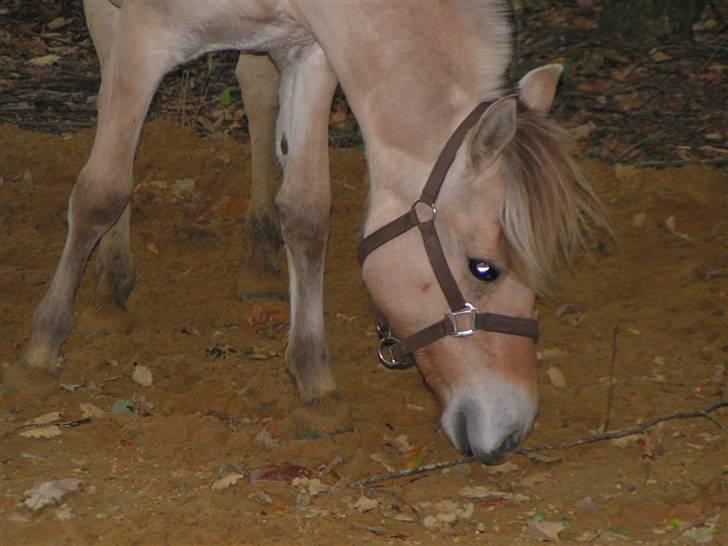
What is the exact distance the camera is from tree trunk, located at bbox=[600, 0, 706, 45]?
778cm

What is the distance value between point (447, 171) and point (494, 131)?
223 millimetres

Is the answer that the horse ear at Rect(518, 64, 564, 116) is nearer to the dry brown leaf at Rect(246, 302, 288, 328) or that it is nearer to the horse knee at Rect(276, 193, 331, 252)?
the horse knee at Rect(276, 193, 331, 252)

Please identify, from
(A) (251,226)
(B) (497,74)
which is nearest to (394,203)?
(B) (497,74)

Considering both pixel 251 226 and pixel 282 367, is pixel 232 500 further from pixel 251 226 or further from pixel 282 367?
pixel 251 226

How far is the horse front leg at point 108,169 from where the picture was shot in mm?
4125

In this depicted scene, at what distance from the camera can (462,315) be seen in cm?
341

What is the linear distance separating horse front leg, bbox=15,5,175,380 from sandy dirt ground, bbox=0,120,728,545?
256mm

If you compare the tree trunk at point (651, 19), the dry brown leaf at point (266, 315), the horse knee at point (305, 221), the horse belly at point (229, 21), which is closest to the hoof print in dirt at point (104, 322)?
the dry brown leaf at point (266, 315)

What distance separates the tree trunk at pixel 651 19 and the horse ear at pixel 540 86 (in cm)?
445

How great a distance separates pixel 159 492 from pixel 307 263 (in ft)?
3.89

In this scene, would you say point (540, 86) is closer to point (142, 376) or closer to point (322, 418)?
point (322, 418)

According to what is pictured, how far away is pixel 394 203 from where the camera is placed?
3561 millimetres

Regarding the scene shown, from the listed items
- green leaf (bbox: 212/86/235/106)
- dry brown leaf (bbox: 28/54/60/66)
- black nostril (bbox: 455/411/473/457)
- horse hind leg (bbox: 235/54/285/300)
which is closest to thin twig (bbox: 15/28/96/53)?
dry brown leaf (bbox: 28/54/60/66)

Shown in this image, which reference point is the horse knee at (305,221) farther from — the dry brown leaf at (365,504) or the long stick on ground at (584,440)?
the dry brown leaf at (365,504)
